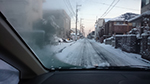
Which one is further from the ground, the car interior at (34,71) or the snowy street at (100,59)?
the car interior at (34,71)

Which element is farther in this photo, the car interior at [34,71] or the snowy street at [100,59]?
the snowy street at [100,59]

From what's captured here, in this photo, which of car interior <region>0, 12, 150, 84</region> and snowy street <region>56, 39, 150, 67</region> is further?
snowy street <region>56, 39, 150, 67</region>

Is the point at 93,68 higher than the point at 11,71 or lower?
lower

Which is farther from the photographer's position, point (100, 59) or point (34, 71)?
point (100, 59)

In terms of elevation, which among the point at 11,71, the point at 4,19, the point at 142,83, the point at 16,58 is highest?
the point at 4,19

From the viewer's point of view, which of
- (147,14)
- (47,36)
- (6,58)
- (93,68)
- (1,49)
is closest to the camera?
(1,49)

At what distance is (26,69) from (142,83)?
92.6 inches

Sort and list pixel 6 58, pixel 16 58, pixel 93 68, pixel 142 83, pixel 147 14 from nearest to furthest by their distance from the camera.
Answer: pixel 6 58 → pixel 16 58 → pixel 142 83 → pixel 93 68 → pixel 147 14

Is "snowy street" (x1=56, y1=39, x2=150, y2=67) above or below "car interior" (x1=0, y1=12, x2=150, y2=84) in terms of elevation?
below

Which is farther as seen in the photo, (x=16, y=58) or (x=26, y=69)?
(x=26, y=69)

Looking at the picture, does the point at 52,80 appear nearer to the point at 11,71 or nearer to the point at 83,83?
the point at 83,83

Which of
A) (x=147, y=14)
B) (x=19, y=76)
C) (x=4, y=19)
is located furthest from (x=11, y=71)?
(x=147, y=14)

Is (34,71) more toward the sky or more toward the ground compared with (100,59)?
more toward the sky

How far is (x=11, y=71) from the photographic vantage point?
2.37 meters
